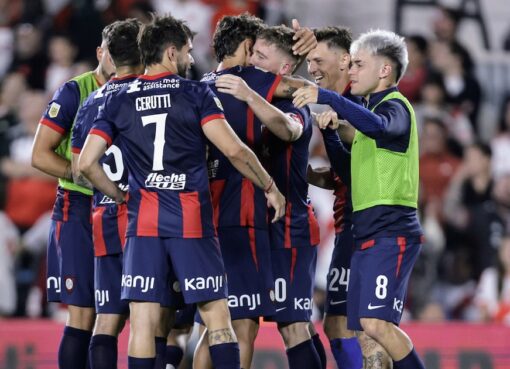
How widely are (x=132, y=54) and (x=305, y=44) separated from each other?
1133 mm

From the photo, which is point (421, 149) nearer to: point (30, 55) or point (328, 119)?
point (30, 55)

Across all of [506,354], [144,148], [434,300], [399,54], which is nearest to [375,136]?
[399,54]

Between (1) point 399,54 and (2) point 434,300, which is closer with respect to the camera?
(1) point 399,54

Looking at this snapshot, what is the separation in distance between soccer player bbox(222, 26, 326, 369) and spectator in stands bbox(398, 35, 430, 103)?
245 inches

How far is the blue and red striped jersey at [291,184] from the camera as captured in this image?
6.91 m

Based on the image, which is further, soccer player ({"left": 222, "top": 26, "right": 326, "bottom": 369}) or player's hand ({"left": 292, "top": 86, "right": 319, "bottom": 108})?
soccer player ({"left": 222, "top": 26, "right": 326, "bottom": 369})

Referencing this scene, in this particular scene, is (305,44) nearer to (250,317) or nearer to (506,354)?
(250,317)

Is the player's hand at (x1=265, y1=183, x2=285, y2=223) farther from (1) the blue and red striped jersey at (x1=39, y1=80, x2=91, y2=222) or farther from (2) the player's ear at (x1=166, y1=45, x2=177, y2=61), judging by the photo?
(1) the blue and red striped jersey at (x1=39, y1=80, x2=91, y2=222)

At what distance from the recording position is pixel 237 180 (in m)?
6.62

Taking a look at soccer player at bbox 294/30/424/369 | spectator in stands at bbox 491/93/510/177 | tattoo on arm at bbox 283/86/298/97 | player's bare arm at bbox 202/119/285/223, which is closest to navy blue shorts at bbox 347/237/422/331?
soccer player at bbox 294/30/424/369

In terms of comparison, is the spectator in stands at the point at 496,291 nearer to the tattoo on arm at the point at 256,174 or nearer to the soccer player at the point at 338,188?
the soccer player at the point at 338,188

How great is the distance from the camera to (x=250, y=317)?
651 centimetres

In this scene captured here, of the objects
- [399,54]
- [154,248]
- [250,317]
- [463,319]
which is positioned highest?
[399,54]

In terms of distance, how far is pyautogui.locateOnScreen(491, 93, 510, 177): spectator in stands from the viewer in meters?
12.5
